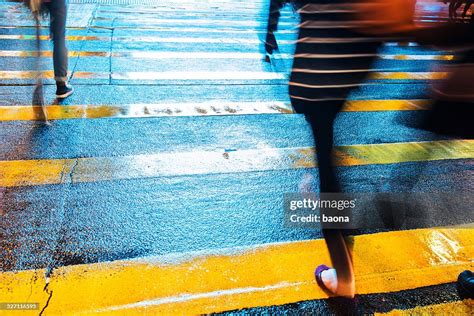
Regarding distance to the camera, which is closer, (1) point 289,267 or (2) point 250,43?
(1) point 289,267

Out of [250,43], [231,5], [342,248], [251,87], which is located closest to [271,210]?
[342,248]

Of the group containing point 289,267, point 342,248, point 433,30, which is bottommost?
point 289,267

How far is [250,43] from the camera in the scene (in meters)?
6.55

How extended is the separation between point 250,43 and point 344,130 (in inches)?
130

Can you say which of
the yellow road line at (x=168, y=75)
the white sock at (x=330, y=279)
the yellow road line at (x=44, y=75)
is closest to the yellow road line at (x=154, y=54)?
the yellow road line at (x=168, y=75)

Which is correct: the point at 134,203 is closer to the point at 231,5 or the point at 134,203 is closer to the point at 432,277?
the point at 432,277

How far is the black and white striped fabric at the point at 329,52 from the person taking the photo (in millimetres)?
1619

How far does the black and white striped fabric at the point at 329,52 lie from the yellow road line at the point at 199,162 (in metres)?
1.15

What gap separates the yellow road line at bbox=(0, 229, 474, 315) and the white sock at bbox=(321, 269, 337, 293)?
63 mm

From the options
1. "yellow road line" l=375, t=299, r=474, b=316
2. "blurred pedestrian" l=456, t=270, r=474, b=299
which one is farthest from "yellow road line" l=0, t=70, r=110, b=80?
"blurred pedestrian" l=456, t=270, r=474, b=299

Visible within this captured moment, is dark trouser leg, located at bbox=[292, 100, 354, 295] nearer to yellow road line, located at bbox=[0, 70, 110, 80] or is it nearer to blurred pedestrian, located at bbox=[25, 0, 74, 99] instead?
blurred pedestrian, located at bbox=[25, 0, 74, 99]

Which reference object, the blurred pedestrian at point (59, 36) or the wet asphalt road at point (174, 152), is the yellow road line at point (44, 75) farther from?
the blurred pedestrian at point (59, 36)

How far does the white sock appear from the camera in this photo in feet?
6.74

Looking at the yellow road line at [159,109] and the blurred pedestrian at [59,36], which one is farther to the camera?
the yellow road line at [159,109]
